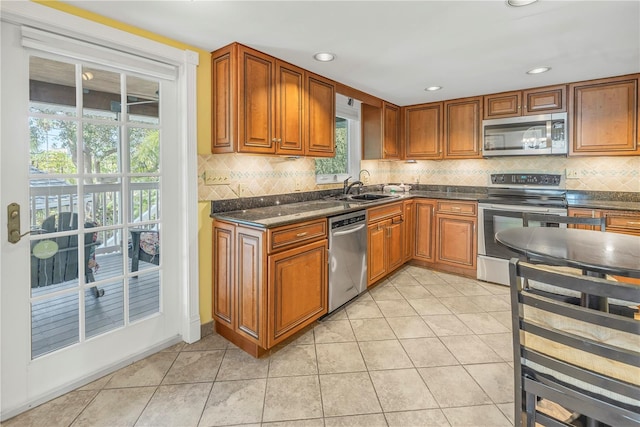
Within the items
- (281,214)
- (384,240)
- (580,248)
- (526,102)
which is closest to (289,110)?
(281,214)

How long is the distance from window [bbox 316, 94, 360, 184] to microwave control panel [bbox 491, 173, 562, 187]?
1780 millimetres

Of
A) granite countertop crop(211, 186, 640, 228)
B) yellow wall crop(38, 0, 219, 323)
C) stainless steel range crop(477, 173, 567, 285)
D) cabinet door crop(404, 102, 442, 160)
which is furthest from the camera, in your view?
cabinet door crop(404, 102, 442, 160)

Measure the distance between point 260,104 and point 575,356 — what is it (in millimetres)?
2349

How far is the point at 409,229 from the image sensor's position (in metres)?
4.13

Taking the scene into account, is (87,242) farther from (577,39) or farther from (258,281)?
(577,39)

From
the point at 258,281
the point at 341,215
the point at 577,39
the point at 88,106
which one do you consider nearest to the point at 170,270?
the point at 258,281

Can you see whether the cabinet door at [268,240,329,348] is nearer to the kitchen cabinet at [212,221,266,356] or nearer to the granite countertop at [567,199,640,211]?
the kitchen cabinet at [212,221,266,356]

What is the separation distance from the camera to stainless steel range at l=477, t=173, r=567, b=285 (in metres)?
3.39

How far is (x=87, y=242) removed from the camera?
197 cm

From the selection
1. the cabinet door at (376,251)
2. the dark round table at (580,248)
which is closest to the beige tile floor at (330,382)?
the cabinet door at (376,251)

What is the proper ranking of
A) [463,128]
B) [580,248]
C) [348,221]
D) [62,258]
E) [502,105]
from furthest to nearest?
[463,128] → [502,105] → [348,221] → [62,258] → [580,248]

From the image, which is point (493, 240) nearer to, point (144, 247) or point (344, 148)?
point (344, 148)

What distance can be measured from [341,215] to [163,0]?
1.87 m

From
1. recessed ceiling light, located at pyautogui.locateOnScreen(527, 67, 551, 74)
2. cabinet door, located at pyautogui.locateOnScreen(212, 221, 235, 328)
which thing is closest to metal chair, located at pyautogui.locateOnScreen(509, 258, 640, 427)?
cabinet door, located at pyautogui.locateOnScreen(212, 221, 235, 328)
